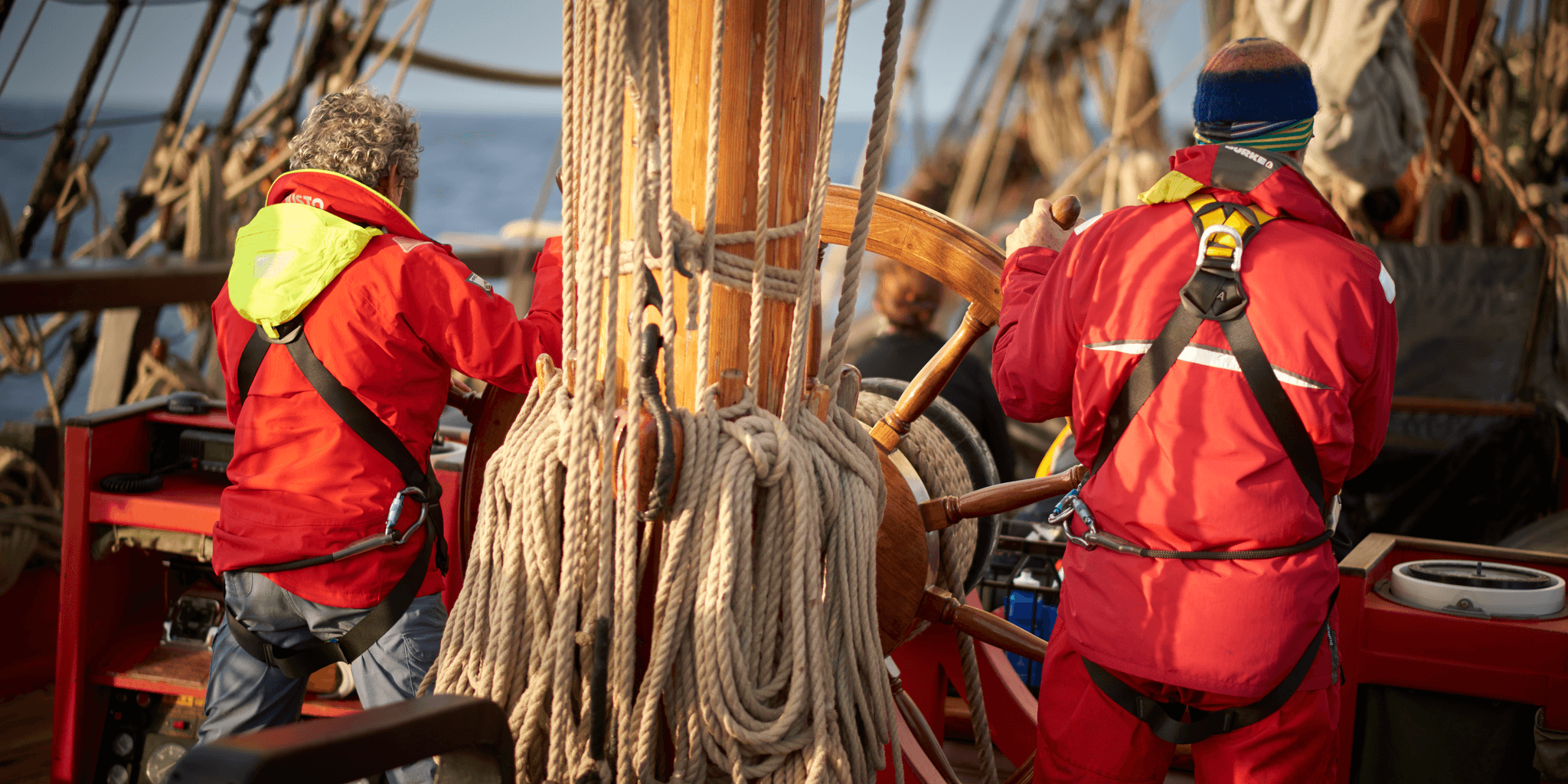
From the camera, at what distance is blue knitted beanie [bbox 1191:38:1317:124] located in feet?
5.11

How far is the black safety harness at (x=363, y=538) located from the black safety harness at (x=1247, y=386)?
106 centimetres

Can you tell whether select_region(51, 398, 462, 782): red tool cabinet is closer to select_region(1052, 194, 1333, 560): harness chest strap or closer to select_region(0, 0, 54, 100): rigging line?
select_region(1052, 194, 1333, 560): harness chest strap

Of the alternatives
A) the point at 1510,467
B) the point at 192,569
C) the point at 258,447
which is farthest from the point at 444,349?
the point at 1510,467

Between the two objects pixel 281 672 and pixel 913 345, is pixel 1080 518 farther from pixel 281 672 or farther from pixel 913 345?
pixel 913 345

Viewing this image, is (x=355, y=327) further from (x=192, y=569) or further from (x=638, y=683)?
(x=192, y=569)

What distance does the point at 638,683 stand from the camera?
147cm

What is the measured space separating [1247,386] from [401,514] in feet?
4.19

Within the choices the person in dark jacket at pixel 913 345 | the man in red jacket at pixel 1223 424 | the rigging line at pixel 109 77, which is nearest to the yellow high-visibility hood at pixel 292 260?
the man in red jacket at pixel 1223 424

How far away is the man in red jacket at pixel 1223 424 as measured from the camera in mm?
1499

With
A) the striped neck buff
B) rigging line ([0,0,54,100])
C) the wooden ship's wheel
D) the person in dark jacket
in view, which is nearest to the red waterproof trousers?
the wooden ship's wheel

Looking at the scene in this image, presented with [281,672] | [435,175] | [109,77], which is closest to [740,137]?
[281,672]

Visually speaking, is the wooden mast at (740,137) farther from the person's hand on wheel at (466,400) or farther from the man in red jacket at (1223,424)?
the person's hand on wheel at (466,400)

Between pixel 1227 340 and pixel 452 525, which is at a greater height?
pixel 1227 340

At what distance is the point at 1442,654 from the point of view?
2193 millimetres
